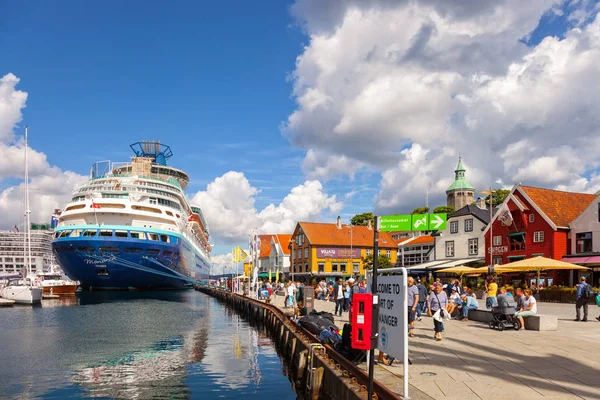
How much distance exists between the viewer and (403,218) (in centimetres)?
6538

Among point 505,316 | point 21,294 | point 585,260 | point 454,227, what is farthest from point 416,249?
point 505,316

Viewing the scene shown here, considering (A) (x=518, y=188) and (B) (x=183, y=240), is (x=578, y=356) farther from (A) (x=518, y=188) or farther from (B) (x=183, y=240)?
(B) (x=183, y=240)

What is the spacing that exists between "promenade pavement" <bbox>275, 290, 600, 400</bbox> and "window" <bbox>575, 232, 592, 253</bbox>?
2723cm

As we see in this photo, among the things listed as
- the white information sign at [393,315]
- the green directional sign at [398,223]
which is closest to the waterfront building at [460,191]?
the green directional sign at [398,223]

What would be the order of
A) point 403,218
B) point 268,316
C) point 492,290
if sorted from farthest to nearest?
point 403,218
point 268,316
point 492,290

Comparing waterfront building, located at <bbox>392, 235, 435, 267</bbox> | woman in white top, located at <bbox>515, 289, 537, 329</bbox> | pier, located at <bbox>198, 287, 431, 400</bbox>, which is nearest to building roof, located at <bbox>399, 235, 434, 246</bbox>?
waterfront building, located at <bbox>392, 235, 435, 267</bbox>

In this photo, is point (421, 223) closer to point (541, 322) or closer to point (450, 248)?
point (450, 248)

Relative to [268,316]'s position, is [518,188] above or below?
above

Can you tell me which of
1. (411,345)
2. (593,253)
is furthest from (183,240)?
(411,345)

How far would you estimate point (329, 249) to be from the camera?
80000mm

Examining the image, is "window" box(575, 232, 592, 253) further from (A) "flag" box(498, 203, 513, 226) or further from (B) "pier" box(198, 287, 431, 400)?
(B) "pier" box(198, 287, 431, 400)

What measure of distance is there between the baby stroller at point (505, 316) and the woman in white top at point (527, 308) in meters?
0.16

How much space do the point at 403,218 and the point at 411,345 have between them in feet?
174

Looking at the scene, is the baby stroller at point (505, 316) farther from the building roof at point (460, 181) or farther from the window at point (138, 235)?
the building roof at point (460, 181)
